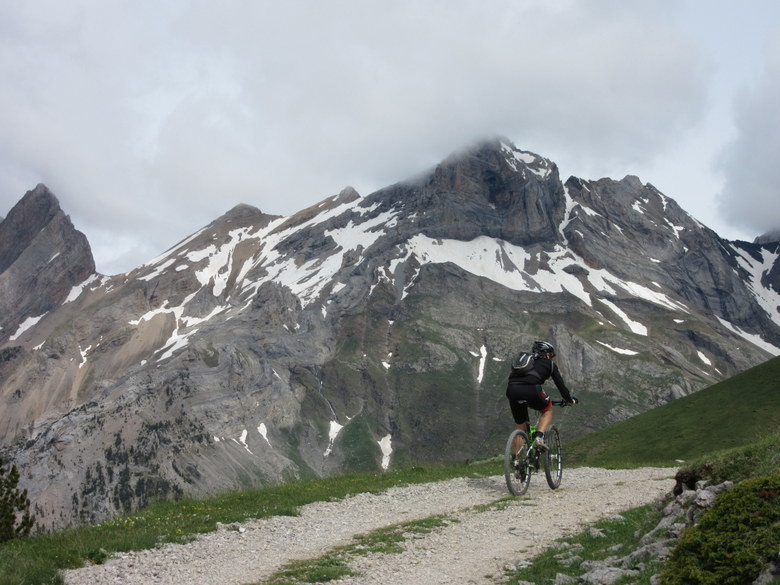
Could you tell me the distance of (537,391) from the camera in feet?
64.5

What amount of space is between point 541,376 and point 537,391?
22.2 inches

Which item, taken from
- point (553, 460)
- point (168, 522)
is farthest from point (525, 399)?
point (168, 522)

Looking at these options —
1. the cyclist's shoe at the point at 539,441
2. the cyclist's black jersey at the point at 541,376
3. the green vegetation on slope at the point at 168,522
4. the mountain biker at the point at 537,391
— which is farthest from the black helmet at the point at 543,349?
the green vegetation on slope at the point at 168,522

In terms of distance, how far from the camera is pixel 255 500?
20766 mm

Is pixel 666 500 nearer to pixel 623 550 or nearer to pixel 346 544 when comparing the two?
pixel 623 550

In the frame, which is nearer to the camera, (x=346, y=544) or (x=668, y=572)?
(x=668, y=572)

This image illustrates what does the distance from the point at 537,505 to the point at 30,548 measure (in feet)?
40.7

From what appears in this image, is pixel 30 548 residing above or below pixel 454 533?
above

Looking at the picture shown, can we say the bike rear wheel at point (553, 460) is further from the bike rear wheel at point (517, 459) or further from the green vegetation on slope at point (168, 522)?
the green vegetation on slope at point (168, 522)

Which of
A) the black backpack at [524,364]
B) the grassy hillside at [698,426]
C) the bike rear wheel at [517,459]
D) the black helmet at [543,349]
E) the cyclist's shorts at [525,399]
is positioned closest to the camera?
the cyclist's shorts at [525,399]

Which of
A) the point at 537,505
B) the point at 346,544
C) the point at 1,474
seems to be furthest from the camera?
the point at 1,474

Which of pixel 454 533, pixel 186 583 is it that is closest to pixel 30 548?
pixel 186 583

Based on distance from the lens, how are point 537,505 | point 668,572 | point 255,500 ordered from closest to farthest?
point 668,572
point 537,505
point 255,500

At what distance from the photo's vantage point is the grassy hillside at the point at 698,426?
4094 cm
